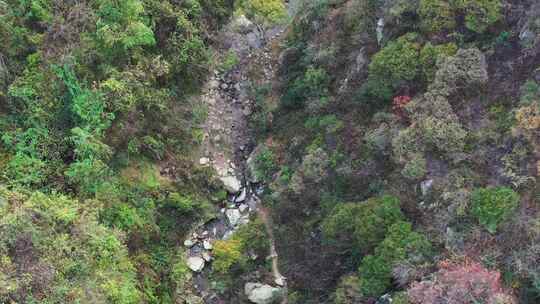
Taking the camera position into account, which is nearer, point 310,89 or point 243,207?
point 310,89

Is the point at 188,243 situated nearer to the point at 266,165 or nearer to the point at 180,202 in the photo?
the point at 180,202

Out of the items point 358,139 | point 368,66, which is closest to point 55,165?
point 358,139

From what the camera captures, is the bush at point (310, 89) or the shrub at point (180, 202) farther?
the bush at point (310, 89)

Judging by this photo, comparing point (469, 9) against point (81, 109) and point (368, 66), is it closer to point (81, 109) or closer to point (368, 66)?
point (368, 66)

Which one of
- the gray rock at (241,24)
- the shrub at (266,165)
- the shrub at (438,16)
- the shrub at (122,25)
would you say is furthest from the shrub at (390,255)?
the gray rock at (241,24)

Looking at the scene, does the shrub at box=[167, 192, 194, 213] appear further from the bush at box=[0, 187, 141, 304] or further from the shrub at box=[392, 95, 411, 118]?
the shrub at box=[392, 95, 411, 118]

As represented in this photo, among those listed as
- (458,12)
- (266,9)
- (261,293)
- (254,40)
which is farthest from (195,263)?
(458,12)

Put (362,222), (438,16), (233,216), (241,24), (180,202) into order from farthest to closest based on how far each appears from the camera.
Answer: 1. (241,24)
2. (233,216)
3. (180,202)
4. (438,16)
5. (362,222)

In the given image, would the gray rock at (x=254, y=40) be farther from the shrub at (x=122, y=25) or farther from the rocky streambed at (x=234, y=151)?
the shrub at (x=122, y=25)
